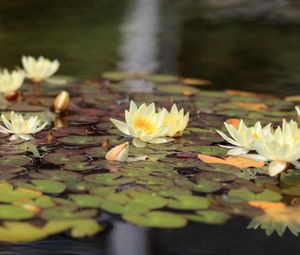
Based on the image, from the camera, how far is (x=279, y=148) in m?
1.31

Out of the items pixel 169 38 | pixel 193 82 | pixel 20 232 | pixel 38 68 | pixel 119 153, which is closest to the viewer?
pixel 20 232

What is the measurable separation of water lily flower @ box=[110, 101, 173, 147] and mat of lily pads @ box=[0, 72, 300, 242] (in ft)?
0.09

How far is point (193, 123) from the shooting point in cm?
191

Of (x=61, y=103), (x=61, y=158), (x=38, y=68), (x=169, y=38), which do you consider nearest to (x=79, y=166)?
(x=61, y=158)

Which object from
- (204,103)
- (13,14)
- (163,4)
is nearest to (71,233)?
(204,103)

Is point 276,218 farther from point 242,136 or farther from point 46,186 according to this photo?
point 46,186

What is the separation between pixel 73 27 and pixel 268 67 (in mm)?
2325

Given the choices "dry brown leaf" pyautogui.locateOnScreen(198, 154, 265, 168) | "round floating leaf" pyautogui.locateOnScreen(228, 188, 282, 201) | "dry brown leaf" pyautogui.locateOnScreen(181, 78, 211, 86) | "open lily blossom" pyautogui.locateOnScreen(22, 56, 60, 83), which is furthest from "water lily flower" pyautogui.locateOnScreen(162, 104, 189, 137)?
"dry brown leaf" pyautogui.locateOnScreen(181, 78, 211, 86)

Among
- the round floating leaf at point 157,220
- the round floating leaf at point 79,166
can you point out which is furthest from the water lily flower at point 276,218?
the round floating leaf at point 79,166

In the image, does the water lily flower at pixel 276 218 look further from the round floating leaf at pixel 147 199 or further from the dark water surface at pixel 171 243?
the round floating leaf at pixel 147 199

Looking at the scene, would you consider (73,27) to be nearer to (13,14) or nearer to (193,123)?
(13,14)

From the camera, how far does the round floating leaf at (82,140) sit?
5.35 feet

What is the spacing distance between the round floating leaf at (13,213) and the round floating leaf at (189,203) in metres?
0.27

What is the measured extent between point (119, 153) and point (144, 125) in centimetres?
15
